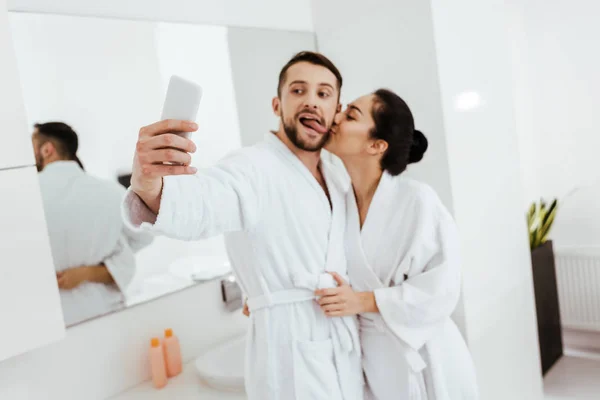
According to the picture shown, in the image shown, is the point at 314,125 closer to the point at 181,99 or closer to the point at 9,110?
the point at 181,99

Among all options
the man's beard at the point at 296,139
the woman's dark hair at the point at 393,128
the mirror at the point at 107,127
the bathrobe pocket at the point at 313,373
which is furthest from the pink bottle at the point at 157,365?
the woman's dark hair at the point at 393,128

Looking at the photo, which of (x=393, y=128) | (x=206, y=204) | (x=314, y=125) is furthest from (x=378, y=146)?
(x=206, y=204)

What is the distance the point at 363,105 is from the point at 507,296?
3.95 ft

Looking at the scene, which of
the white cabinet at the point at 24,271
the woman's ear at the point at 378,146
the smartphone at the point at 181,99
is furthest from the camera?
the woman's ear at the point at 378,146

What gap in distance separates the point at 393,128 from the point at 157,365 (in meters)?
1.09

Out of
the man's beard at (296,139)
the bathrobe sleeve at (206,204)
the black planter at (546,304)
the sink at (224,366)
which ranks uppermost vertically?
the man's beard at (296,139)

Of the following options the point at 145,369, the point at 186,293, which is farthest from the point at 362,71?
the point at 145,369

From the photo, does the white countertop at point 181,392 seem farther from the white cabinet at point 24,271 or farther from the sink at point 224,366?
the white cabinet at point 24,271

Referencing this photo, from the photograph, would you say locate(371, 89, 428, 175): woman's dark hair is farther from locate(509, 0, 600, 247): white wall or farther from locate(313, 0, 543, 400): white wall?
locate(509, 0, 600, 247): white wall

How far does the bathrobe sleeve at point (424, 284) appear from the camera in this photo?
1467 mm

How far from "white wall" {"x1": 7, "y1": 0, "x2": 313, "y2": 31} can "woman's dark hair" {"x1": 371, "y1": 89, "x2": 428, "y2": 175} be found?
2.65 feet

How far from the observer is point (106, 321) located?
1.68 m

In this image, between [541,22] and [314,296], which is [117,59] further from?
[541,22]

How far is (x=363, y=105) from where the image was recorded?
1593 mm
